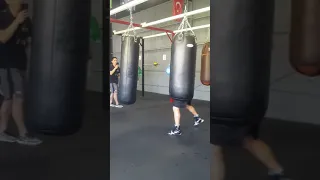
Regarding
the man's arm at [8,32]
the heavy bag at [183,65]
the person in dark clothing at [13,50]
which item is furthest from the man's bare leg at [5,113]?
the heavy bag at [183,65]

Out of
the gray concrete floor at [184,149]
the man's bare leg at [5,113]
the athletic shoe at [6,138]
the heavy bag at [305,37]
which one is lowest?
the gray concrete floor at [184,149]

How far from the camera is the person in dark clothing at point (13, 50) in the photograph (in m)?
0.62

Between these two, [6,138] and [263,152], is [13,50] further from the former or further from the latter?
[263,152]

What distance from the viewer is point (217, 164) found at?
2.12 feet

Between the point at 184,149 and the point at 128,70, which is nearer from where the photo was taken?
the point at 184,149

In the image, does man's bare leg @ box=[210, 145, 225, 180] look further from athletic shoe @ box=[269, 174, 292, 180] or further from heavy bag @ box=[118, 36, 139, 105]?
heavy bag @ box=[118, 36, 139, 105]

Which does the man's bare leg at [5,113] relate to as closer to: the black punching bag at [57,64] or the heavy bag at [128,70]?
the black punching bag at [57,64]

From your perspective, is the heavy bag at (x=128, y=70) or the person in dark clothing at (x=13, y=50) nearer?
the person in dark clothing at (x=13, y=50)

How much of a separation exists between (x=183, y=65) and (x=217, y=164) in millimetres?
2035

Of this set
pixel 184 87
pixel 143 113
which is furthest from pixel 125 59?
pixel 143 113

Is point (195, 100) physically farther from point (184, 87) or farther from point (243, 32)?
point (243, 32)

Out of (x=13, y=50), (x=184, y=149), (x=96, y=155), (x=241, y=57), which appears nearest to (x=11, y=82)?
(x=13, y=50)

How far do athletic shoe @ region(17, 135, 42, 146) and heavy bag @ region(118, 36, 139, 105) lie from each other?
2.33m

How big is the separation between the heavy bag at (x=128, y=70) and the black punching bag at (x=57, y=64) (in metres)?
2.37
